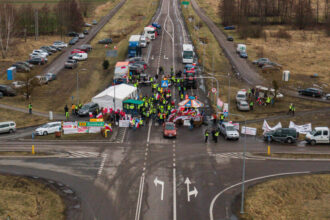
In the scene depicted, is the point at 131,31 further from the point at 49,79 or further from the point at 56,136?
the point at 56,136

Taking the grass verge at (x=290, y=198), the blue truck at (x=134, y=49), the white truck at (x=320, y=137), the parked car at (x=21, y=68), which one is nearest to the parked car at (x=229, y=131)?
the white truck at (x=320, y=137)

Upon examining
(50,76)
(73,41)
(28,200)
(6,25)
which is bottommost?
(28,200)

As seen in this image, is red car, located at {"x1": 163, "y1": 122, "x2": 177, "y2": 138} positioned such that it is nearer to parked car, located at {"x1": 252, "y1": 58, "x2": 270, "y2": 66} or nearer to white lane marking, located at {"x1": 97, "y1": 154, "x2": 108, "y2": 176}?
white lane marking, located at {"x1": 97, "y1": 154, "x2": 108, "y2": 176}

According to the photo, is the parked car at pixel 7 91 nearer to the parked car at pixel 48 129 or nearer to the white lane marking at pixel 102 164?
the parked car at pixel 48 129

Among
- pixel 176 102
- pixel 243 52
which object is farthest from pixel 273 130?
pixel 243 52

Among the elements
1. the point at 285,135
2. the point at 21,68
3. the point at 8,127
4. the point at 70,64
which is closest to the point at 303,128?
the point at 285,135

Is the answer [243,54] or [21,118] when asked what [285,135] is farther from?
[243,54]
